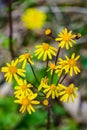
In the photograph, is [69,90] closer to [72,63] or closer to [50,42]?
[72,63]

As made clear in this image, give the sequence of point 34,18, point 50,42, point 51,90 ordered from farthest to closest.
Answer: point 34,18
point 50,42
point 51,90

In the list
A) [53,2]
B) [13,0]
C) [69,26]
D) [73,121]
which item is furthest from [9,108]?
[53,2]

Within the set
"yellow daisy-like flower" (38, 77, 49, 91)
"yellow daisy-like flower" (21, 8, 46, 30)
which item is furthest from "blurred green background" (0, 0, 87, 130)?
"yellow daisy-like flower" (38, 77, 49, 91)

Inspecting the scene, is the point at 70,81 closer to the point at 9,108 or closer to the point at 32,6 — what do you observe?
the point at 9,108

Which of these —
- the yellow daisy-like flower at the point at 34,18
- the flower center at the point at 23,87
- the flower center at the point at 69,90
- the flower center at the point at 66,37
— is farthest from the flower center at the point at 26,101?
the yellow daisy-like flower at the point at 34,18

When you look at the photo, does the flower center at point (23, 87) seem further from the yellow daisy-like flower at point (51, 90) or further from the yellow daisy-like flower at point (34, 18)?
the yellow daisy-like flower at point (34, 18)

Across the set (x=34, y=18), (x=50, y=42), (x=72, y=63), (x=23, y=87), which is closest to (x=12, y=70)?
(x=23, y=87)

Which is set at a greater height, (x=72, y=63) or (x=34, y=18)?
(x=34, y=18)
